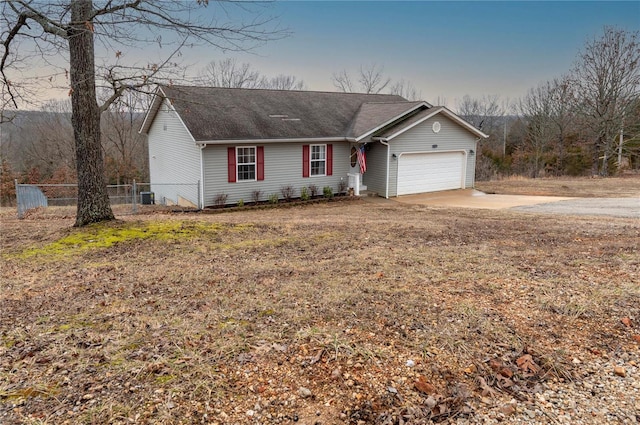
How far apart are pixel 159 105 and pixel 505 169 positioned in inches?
1111

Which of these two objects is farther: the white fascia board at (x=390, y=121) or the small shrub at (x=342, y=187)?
the small shrub at (x=342, y=187)

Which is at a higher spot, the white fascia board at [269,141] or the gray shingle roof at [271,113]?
the gray shingle roof at [271,113]

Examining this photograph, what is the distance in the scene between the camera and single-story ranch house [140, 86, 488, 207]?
16.3m

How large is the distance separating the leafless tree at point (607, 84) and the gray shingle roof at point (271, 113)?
51.9 ft

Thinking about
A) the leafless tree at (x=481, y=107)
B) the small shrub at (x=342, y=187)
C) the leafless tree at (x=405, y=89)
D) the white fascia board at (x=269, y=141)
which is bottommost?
the small shrub at (x=342, y=187)

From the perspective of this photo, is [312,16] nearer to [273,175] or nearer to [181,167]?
[273,175]

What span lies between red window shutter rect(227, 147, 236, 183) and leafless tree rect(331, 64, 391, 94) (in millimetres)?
33109

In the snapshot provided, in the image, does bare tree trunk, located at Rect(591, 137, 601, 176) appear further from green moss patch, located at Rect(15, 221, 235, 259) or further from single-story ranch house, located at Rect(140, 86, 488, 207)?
green moss patch, located at Rect(15, 221, 235, 259)

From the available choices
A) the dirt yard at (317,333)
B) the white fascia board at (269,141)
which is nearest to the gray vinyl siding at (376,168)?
the white fascia board at (269,141)

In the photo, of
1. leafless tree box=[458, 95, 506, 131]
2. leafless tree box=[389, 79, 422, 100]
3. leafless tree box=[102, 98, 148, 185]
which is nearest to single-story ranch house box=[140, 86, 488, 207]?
leafless tree box=[102, 98, 148, 185]

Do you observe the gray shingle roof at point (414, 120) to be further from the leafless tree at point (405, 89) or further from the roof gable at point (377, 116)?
the leafless tree at point (405, 89)

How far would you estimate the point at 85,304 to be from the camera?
5.00m

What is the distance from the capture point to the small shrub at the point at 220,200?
1631 cm

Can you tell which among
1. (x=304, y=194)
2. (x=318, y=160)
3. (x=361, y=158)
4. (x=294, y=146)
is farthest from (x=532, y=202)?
(x=294, y=146)
